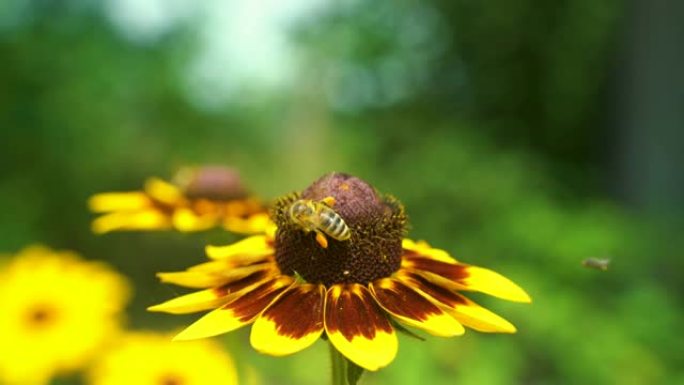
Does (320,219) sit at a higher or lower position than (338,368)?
higher

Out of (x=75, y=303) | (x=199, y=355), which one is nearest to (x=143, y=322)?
(x=75, y=303)

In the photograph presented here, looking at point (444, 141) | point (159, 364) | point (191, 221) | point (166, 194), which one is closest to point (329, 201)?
point (191, 221)

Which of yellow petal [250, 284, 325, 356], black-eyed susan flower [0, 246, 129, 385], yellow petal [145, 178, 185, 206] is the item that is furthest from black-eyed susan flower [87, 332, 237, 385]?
yellow petal [250, 284, 325, 356]

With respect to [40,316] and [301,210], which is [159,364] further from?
[301,210]

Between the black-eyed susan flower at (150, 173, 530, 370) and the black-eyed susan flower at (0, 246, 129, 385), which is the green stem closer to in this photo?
the black-eyed susan flower at (150, 173, 530, 370)

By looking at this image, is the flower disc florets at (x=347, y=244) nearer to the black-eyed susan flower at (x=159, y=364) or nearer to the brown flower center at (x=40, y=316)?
the black-eyed susan flower at (x=159, y=364)
